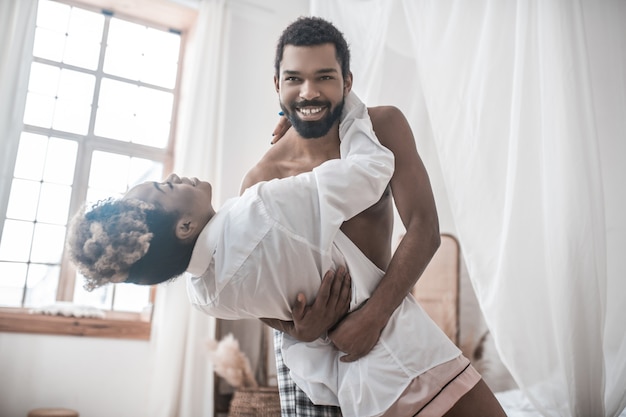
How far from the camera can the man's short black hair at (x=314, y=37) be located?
1277 millimetres

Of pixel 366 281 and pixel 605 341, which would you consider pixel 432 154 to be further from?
pixel 366 281

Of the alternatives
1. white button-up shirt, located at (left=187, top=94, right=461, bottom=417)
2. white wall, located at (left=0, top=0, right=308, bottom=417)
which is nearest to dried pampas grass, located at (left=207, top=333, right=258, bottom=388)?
white wall, located at (left=0, top=0, right=308, bottom=417)

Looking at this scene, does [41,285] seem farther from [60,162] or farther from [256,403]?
[256,403]

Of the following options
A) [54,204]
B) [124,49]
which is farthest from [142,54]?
[54,204]

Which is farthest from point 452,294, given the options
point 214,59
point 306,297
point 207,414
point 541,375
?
point 306,297

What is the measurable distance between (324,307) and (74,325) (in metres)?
3.15

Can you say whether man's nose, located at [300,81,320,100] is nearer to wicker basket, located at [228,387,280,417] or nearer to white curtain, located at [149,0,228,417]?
wicker basket, located at [228,387,280,417]

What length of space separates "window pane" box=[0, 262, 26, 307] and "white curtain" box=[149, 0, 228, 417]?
933 mm

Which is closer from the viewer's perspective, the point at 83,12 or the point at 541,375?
the point at 541,375

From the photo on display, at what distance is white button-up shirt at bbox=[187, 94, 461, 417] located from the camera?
1.04m

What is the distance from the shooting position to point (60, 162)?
4145 mm

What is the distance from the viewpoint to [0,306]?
3705 millimetres

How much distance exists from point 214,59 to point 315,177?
367 centimetres

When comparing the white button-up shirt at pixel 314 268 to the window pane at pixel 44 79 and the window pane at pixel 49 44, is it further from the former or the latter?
the window pane at pixel 49 44
